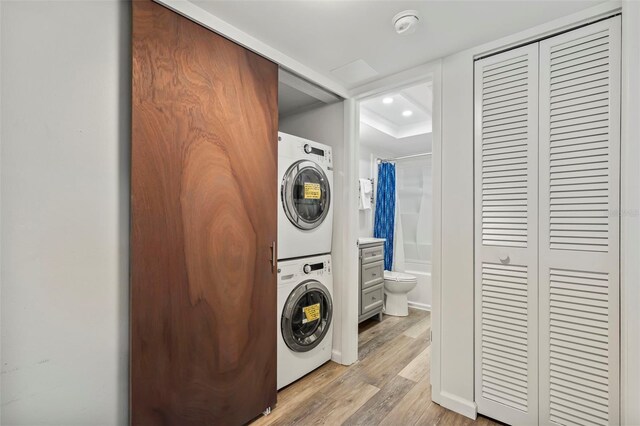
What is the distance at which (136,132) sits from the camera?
1.34 metres

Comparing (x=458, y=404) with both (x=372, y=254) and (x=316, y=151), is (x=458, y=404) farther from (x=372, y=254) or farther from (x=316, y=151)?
(x=316, y=151)

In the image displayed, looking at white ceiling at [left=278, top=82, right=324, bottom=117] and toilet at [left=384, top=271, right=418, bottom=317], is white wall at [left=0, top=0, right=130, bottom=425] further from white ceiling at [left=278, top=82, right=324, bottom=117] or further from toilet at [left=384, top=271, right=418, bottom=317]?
toilet at [left=384, top=271, right=418, bottom=317]

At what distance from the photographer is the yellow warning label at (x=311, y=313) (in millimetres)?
2277

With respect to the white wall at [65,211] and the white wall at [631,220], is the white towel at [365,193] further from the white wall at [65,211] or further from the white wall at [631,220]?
the white wall at [65,211]

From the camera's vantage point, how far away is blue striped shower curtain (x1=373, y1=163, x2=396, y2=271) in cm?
431

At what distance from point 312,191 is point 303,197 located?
0.11 metres

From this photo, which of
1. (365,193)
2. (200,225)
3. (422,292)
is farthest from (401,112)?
(200,225)

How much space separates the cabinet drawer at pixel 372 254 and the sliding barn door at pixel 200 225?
5.19 feet

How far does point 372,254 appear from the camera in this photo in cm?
348

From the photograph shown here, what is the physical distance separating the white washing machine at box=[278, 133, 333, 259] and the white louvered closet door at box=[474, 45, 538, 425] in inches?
43.4

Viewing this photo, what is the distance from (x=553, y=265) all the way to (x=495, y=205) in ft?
1.42

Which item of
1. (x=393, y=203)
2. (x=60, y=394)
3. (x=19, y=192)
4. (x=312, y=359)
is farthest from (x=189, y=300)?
(x=393, y=203)

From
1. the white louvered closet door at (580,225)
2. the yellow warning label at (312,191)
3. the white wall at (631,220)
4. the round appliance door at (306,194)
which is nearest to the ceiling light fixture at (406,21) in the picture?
the white louvered closet door at (580,225)

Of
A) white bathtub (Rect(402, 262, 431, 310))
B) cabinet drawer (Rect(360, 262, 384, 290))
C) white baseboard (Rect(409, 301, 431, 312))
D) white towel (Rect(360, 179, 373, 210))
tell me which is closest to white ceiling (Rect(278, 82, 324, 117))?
white towel (Rect(360, 179, 373, 210))
